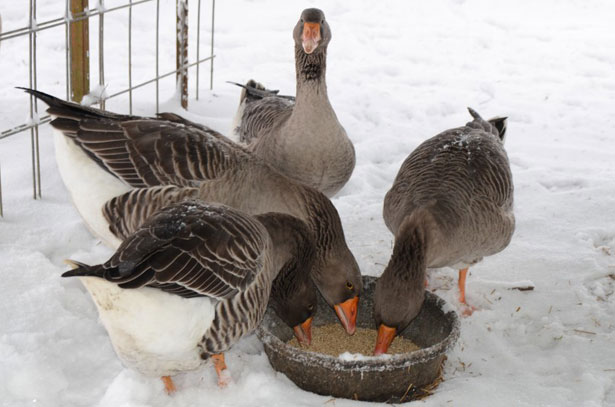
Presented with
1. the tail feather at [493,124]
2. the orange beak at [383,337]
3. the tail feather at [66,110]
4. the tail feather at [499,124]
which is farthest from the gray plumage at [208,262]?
the tail feather at [499,124]

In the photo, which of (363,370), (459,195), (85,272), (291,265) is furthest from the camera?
(459,195)

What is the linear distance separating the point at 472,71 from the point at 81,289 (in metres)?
5.82

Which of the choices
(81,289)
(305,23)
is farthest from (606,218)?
(81,289)

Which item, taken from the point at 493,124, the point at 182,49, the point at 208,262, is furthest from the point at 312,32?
the point at 182,49

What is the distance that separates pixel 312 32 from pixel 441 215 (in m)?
1.33

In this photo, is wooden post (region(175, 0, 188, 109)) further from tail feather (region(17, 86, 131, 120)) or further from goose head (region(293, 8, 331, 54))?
tail feather (region(17, 86, 131, 120))

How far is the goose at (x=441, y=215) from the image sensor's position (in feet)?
9.94

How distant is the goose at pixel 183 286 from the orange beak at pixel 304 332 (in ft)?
1.13

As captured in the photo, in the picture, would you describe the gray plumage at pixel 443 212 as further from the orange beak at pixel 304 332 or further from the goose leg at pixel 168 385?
the goose leg at pixel 168 385

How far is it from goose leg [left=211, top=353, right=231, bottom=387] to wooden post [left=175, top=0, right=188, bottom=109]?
3.61 meters

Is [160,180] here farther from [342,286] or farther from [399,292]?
[399,292]

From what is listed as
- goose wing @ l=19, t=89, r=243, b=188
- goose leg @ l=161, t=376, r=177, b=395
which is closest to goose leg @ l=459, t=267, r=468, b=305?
goose wing @ l=19, t=89, r=243, b=188

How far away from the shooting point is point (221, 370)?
299 cm

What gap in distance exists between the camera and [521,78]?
794 cm
